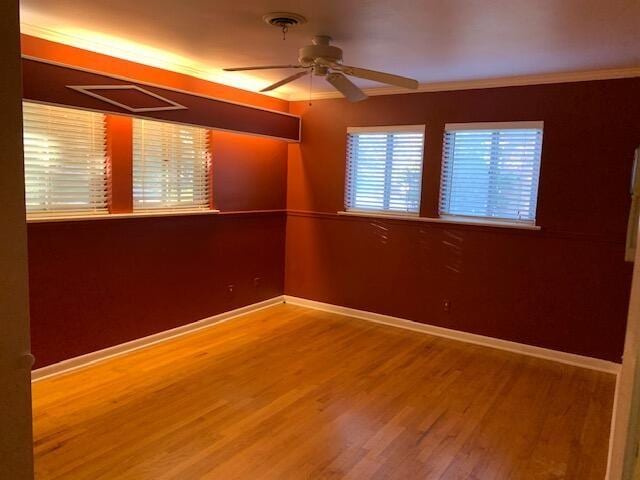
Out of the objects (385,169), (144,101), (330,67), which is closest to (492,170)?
(385,169)

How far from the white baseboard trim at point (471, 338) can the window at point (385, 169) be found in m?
1.16

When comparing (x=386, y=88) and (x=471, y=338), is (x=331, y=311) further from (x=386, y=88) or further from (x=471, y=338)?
(x=386, y=88)

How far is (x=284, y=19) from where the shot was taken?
2807mm

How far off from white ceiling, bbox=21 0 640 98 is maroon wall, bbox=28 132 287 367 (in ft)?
4.37

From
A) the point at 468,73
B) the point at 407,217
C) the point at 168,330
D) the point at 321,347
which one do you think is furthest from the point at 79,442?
the point at 468,73

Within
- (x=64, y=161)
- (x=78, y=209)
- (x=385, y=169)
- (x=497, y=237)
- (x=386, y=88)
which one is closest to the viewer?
(x=64, y=161)

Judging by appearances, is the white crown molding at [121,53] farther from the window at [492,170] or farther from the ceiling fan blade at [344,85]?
the window at [492,170]

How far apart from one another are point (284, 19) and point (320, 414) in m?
2.48

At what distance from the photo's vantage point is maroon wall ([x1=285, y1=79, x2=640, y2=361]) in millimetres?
3945

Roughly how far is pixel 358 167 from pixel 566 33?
2.66 meters

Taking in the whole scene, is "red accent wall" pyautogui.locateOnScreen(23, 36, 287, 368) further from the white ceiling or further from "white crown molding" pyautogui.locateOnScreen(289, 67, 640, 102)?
"white crown molding" pyautogui.locateOnScreen(289, 67, 640, 102)

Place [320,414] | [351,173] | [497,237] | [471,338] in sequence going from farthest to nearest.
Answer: [351,173] < [471,338] < [497,237] < [320,414]

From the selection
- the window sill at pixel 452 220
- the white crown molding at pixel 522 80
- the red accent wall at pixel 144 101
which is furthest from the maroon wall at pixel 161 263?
the white crown molding at pixel 522 80

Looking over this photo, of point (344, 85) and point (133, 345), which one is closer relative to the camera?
point (344, 85)
